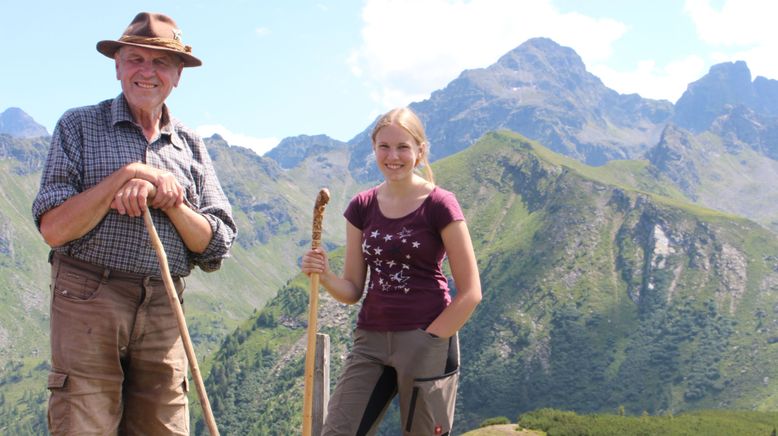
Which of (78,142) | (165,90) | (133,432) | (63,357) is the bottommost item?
(133,432)

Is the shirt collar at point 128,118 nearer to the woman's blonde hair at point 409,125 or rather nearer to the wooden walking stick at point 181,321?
the wooden walking stick at point 181,321

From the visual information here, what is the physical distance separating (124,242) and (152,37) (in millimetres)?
1571

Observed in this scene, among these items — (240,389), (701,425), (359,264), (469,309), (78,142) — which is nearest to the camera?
(78,142)

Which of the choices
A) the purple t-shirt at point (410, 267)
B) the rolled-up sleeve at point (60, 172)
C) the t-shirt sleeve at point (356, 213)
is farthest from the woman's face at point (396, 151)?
the rolled-up sleeve at point (60, 172)

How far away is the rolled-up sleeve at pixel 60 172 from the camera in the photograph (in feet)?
16.5

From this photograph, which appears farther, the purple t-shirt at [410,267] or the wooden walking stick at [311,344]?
the purple t-shirt at [410,267]

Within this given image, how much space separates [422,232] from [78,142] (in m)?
2.79

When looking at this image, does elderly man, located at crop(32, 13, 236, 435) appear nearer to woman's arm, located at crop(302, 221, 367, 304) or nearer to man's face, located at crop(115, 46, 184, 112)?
man's face, located at crop(115, 46, 184, 112)

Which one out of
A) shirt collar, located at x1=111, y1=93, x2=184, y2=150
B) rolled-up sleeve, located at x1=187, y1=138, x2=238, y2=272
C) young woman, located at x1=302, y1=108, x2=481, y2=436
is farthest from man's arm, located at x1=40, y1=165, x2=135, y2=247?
young woman, located at x1=302, y1=108, x2=481, y2=436

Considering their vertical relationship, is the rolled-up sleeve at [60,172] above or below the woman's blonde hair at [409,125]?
below

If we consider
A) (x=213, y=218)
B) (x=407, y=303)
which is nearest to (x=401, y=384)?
(x=407, y=303)

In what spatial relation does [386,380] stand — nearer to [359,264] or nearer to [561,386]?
[359,264]

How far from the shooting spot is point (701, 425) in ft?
371

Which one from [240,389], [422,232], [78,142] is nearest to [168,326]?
[78,142]
